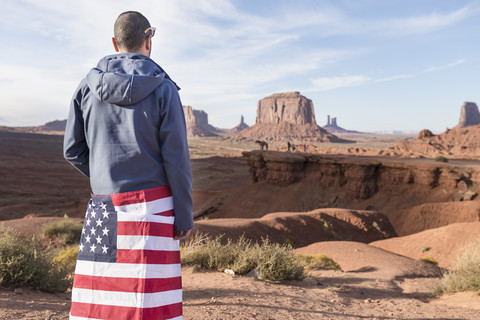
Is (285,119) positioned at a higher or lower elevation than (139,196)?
higher

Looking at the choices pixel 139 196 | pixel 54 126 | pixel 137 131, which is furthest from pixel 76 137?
pixel 54 126

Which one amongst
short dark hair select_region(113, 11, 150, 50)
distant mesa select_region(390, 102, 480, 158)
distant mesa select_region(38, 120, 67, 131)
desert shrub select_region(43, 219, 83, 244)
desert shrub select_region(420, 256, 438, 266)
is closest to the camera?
short dark hair select_region(113, 11, 150, 50)

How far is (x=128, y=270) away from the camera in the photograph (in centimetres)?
188

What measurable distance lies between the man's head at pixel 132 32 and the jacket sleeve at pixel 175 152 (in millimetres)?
351

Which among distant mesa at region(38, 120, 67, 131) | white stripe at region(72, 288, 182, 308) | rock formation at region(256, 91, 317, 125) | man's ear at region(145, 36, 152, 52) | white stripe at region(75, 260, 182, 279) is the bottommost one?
white stripe at region(72, 288, 182, 308)

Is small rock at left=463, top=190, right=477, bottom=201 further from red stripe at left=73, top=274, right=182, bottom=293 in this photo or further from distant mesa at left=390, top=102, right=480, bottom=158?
distant mesa at left=390, top=102, right=480, bottom=158

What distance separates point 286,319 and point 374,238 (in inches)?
524

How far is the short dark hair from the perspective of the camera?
209cm

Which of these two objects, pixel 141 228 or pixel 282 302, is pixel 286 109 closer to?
pixel 282 302

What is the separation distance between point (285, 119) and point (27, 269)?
140 meters

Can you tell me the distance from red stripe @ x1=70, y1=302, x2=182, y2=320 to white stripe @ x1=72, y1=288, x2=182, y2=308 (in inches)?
0.8

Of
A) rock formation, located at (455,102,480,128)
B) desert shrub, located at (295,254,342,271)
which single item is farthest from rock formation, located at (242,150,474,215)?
rock formation, located at (455,102,480,128)

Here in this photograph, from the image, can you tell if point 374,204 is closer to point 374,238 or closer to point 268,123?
point 374,238

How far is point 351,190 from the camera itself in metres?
22.1
